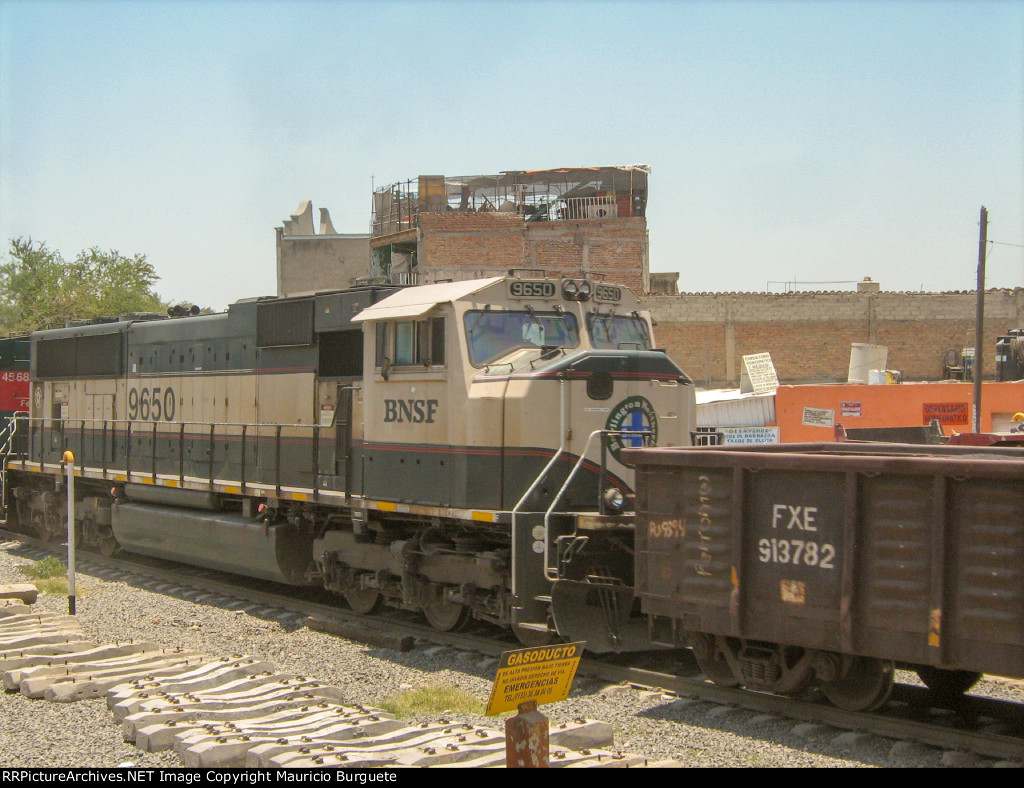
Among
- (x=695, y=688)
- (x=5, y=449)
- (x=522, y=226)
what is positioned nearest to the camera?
(x=695, y=688)

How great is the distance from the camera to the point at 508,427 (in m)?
8.82

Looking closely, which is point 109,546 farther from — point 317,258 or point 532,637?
point 317,258

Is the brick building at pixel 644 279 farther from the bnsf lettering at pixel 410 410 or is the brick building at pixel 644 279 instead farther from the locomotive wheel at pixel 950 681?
the locomotive wheel at pixel 950 681

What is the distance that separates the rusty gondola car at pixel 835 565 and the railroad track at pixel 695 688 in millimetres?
148

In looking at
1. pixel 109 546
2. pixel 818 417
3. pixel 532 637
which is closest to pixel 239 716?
pixel 532 637

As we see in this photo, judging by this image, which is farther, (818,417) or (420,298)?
(818,417)

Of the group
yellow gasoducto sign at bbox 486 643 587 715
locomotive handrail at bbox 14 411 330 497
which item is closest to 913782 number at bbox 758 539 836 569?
yellow gasoducto sign at bbox 486 643 587 715

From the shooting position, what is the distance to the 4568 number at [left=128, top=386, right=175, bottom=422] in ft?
48.9

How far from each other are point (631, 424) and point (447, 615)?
2.80 m

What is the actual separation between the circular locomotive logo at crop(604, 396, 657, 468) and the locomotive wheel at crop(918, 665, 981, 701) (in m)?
2.96

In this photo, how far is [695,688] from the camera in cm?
792

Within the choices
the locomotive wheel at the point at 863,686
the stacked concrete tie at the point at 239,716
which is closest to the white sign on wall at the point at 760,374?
the locomotive wheel at the point at 863,686

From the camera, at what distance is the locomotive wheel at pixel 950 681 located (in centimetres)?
722

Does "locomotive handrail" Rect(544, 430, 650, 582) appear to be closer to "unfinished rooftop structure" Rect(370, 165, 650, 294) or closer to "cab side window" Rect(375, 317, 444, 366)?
"cab side window" Rect(375, 317, 444, 366)
